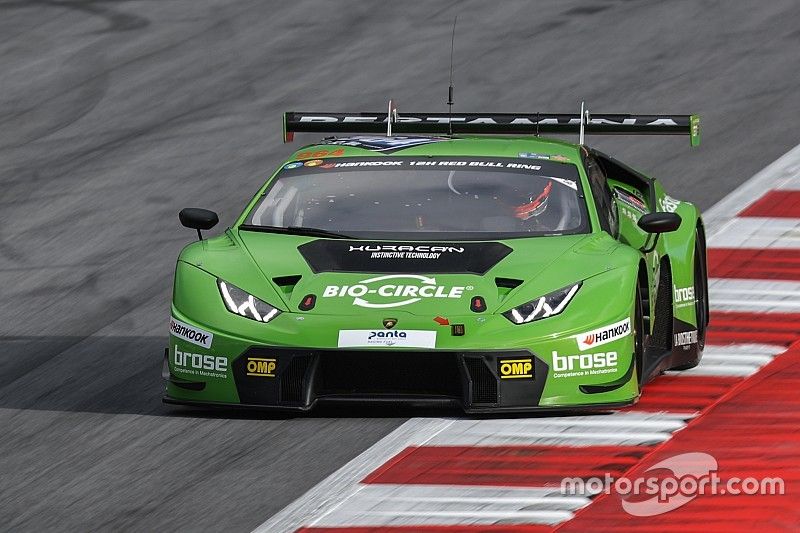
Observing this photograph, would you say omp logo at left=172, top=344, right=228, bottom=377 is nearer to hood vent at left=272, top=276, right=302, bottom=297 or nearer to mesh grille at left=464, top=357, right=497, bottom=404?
hood vent at left=272, top=276, right=302, bottom=297

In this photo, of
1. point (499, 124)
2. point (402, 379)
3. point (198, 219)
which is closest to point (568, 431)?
point (402, 379)

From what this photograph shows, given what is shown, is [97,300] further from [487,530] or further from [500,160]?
[487,530]

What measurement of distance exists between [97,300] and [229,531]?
5520mm

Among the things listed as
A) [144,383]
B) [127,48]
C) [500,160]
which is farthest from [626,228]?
[127,48]

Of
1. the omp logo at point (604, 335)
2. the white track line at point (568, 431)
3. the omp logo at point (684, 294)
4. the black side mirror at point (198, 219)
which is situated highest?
the black side mirror at point (198, 219)

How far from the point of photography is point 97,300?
1170 cm

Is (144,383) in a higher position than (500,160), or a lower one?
lower

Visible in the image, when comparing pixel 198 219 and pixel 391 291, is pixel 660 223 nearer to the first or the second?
pixel 391 291

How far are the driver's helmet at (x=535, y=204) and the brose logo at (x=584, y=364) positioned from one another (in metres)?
1.06

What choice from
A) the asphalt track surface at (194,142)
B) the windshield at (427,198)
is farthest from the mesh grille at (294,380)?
the windshield at (427,198)

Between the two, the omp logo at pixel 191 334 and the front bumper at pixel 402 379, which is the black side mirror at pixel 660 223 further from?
the omp logo at pixel 191 334

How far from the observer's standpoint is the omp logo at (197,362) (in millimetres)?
8078

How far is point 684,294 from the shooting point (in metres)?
9.53

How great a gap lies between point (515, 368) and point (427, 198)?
1.41 metres
